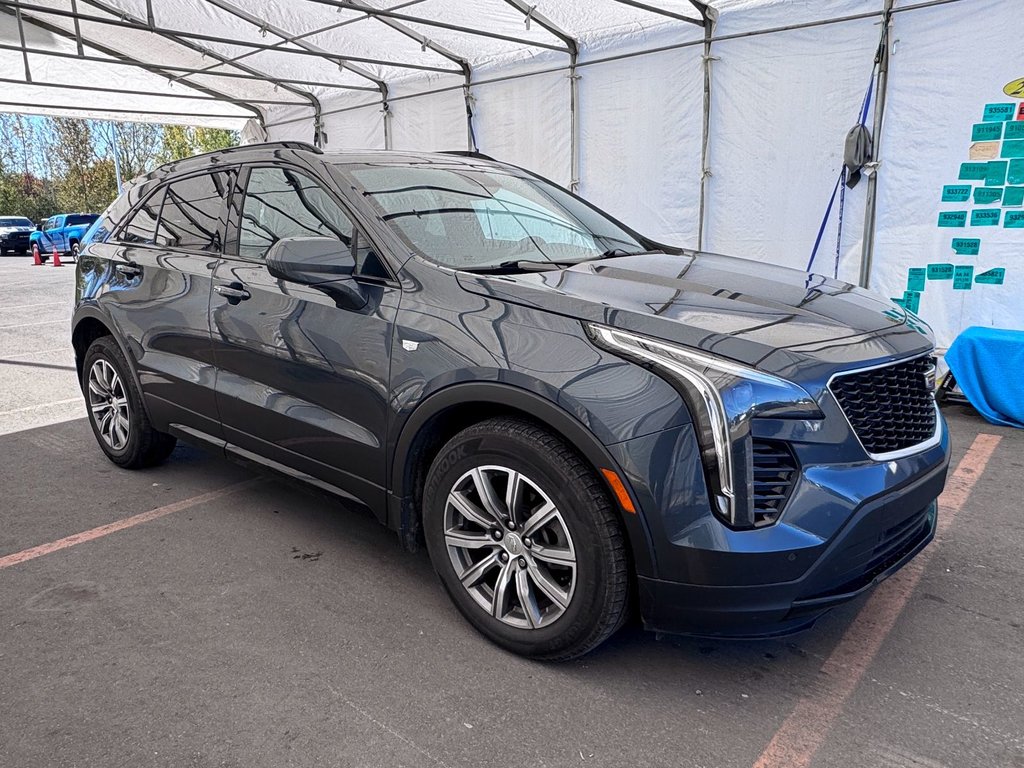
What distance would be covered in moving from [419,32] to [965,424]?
753cm

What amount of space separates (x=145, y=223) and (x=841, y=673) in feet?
13.2

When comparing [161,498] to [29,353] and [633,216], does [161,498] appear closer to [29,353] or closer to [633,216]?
[29,353]

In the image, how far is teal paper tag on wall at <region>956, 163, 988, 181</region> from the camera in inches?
254

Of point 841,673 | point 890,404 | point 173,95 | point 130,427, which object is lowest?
point 841,673

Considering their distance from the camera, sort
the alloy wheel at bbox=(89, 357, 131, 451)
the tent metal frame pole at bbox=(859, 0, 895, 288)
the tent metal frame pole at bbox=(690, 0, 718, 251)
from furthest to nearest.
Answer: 1. the tent metal frame pole at bbox=(690, 0, 718, 251)
2. the tent metal frame pole at bbox=(859, 0, 895, 288)
3. the alloy wheel at bbox=(89, 357, 131, 451)

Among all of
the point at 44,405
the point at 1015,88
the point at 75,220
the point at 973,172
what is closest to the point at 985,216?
the point at 973,172

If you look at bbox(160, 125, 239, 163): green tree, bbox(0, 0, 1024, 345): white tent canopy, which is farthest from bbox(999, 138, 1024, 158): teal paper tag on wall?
bbox(160, 125, 239, 163): green tree

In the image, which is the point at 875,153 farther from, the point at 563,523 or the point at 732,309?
the point at 563,523

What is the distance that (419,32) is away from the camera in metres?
9.62

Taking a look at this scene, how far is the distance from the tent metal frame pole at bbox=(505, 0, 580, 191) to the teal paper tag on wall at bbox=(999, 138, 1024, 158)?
14.7 ft

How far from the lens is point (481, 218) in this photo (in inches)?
132

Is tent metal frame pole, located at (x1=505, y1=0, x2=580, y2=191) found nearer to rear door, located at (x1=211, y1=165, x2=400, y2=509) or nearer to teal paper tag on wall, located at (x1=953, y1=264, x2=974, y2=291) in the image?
teal paper tag on wall, located at (x1=953, y1=264, x2=974, y2=291)

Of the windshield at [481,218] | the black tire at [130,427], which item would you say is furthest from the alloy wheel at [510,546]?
the black tire at [130,427]

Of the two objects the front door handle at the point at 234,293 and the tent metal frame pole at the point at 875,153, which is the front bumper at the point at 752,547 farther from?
the tent metal frame pole at the point at 875,153
